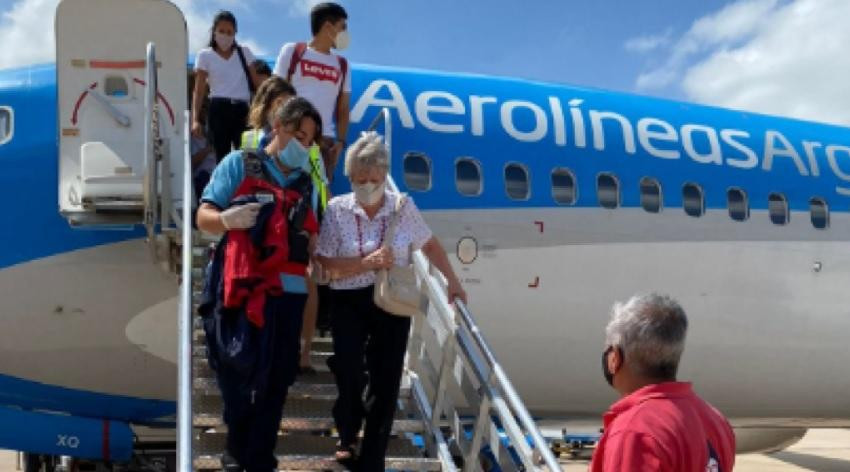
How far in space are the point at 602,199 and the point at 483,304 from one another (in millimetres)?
1552

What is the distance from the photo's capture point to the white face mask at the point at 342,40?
6.27 meters

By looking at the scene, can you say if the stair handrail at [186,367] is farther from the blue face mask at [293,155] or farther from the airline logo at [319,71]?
the airline logo at [319,71]

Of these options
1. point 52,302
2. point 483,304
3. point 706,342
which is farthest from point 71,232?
point 706,342

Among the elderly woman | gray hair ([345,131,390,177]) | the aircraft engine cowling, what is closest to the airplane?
the aircraft engine cowling

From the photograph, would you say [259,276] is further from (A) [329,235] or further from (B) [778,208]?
(B) [778,208]

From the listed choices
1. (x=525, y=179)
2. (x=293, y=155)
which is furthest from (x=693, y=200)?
(x=293, y=155)

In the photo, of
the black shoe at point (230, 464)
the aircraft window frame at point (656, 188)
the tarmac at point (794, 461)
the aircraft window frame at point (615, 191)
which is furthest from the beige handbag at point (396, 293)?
the tarmac at point (794, 461)

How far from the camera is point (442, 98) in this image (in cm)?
859

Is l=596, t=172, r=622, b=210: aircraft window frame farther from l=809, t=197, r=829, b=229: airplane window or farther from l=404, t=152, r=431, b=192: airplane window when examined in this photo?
l=809, t=197, r=829, b=229: airplane window

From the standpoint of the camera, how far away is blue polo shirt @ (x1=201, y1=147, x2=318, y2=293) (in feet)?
14.0

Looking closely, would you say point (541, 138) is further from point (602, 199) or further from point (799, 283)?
point (799, 283)

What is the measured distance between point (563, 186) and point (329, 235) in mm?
4401

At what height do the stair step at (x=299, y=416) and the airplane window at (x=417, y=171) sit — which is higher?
the airplane window at (x=417, y=171)

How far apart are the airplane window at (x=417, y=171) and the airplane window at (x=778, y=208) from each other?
3.60 meters
